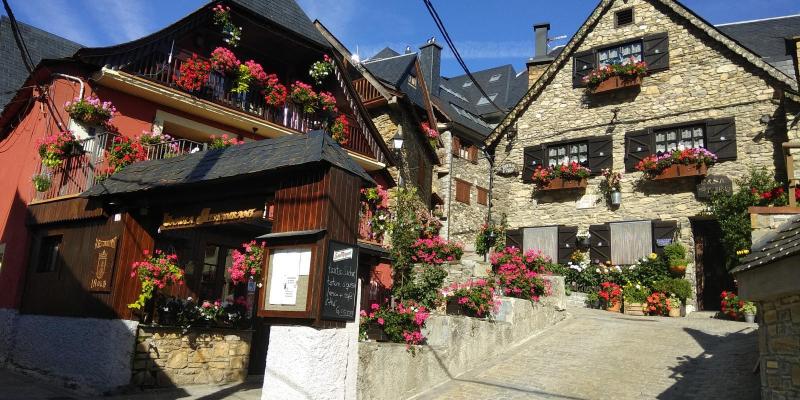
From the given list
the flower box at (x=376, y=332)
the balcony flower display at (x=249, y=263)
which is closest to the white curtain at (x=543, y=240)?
the flower box at (x=376, y=332)

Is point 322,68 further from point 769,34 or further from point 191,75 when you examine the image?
point 769,34

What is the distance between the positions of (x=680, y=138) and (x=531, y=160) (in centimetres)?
455

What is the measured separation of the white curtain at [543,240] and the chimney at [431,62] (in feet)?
37.7

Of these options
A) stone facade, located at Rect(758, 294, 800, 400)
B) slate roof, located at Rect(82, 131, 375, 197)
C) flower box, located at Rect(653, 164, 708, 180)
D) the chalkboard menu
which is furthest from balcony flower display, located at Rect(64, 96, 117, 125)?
flower box, located at Rect(653, 164, 708, 180)

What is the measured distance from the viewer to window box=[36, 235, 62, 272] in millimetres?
10734

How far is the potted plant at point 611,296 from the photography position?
1547 centimetres

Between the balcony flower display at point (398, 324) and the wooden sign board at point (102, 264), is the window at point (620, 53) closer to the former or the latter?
the balcony flower display at point (398, 324)

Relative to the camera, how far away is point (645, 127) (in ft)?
58.2

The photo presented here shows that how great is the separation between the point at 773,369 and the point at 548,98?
1470cm

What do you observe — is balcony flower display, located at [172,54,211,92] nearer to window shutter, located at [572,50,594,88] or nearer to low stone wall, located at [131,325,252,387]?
low stone wall, located at [131,325,252,387]

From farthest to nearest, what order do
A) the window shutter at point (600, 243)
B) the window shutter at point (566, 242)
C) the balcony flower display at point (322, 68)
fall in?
the window shutter at point (566, 242)
the window shutter at point (600, 243)
the balcony flower display at point (322, 68)

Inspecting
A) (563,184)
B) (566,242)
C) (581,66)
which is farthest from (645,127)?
(566,242)

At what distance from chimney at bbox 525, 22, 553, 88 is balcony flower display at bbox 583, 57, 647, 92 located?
3183 mm

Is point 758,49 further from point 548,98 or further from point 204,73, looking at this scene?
point 204,73
